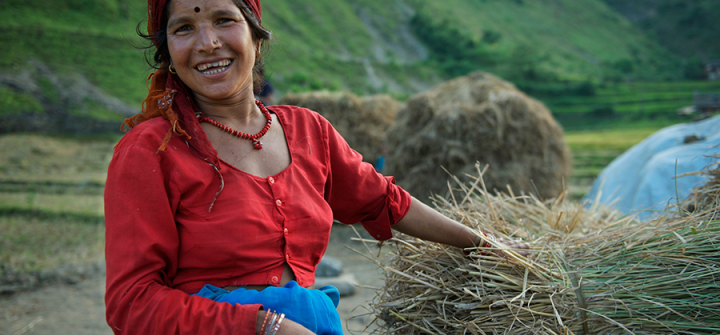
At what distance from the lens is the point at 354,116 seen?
21.9 ft

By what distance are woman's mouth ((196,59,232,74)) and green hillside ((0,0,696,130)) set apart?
0.14 meters

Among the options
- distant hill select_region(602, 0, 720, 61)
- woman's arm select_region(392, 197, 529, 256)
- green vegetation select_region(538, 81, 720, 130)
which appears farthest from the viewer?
distant hill select_region(602, 0, 720, 61)

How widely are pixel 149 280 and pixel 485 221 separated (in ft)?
3.80

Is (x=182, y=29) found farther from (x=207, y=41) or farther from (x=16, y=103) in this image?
(x=16, y=103)

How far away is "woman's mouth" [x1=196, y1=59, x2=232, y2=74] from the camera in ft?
3.66

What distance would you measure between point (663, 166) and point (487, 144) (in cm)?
182

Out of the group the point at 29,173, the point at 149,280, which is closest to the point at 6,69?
the point at 29,173

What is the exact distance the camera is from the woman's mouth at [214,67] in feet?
3.66

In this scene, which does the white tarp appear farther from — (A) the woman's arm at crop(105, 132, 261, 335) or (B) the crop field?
(B) the crop field

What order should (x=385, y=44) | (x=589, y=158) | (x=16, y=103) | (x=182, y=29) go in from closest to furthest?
(x=182, y=29)
(x=16, y=103)
(x=589, y=158)
(x=385, y=44)

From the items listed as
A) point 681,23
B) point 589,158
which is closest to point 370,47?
point 589,158

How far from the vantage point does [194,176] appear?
98cm

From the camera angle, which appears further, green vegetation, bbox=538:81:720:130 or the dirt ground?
green vegetation, bbox=538:81:720:130

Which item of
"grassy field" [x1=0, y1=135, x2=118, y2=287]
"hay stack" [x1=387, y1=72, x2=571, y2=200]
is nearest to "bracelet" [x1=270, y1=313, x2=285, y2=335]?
"grassy field" [x1=0, y1=135, x2=118, y2=287]
